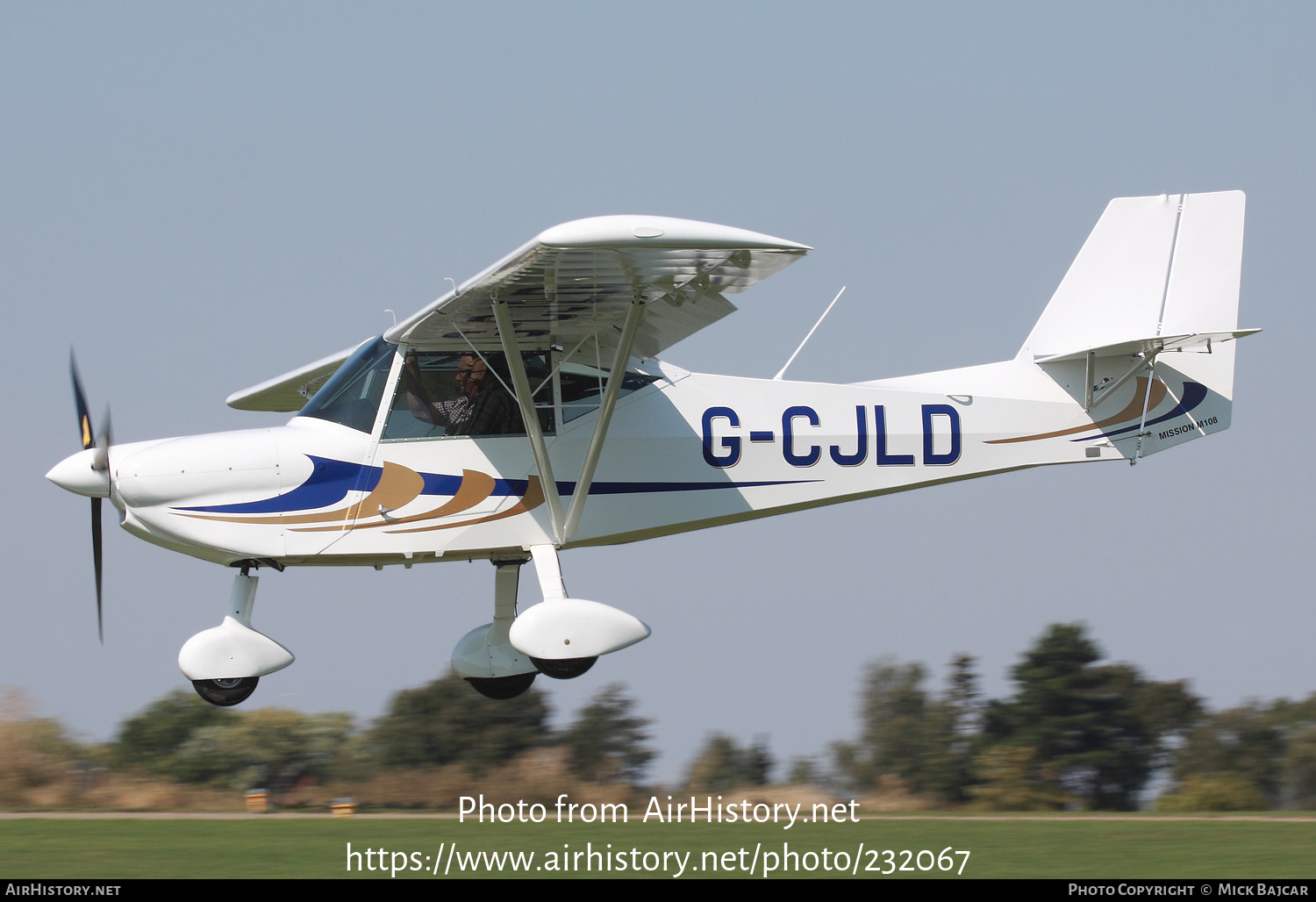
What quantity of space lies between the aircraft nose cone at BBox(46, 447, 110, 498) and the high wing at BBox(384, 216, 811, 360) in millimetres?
2104

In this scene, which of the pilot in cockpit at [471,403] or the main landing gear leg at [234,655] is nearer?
the main landing gear leg at [234,655]

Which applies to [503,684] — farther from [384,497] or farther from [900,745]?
[900,745]

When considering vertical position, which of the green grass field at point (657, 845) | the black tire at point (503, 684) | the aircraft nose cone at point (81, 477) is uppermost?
the aircraft nose cone at point (81, 477)

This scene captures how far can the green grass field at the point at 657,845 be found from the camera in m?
7.91

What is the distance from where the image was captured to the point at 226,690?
400 inches

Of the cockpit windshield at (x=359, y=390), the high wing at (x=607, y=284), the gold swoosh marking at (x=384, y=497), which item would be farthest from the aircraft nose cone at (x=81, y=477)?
the high wing at (x=607, y=284)

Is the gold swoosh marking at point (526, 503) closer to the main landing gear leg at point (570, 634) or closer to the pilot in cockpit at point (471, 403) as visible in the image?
the pilot in cockpit at point (471, 403)

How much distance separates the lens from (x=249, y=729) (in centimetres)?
1478

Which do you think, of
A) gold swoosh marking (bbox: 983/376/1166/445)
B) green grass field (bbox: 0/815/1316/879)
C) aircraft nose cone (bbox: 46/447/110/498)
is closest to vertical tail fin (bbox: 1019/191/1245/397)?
gold swoosh marking (bbox: 983/376/1166/445)

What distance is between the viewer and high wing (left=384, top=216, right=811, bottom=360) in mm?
8094

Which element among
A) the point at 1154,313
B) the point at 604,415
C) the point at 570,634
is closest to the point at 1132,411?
the point at 1154,313

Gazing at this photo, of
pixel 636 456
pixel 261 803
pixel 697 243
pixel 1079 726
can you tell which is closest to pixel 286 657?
pixel 261 803

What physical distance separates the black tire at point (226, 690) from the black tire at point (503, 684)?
1.82 m

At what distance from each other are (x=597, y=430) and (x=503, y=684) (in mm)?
2420
